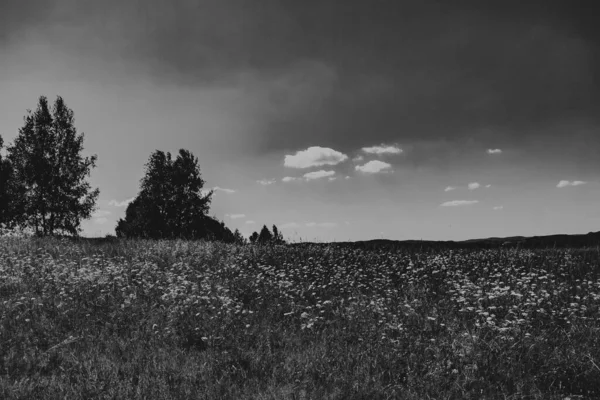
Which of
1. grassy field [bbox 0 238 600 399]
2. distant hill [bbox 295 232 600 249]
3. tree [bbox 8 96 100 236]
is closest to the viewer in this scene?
grassy field [bbox 0 238 600 399]

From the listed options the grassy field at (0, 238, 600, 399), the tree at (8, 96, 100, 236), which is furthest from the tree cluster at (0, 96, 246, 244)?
the grassy field at (0, 238, 600, 399)

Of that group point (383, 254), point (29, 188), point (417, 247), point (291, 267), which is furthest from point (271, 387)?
point (29, 188)

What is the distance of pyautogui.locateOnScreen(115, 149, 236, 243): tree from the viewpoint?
3103 centimetres

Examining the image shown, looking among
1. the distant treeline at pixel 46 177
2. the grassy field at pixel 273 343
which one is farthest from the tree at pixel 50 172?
the grassy field at pixel 273 343

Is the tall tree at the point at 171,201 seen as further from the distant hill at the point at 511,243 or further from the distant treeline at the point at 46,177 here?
the distant hill at the point at 511,243

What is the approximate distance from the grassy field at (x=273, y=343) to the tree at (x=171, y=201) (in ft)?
70.7

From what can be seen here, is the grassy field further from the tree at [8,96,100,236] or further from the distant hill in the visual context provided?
the tree at [8,96,100,236]

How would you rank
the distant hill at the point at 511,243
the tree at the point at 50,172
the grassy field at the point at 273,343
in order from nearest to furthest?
1. the grassy field at the point at 273,343
2. the distant hill at the point at 511,243
3. the tree at the point at 50,172

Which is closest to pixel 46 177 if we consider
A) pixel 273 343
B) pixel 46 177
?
pixel 46 177

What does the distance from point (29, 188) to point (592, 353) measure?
29482 mm

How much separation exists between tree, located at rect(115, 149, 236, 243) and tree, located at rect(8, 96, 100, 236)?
473 cm

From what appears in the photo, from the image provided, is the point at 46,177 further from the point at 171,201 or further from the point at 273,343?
the point at 273,343

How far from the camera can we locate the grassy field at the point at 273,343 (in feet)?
14.5

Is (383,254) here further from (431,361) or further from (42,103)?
(42,103)
